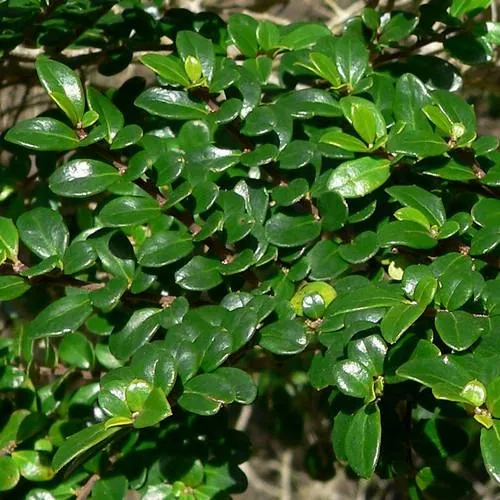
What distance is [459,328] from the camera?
2.98 feet

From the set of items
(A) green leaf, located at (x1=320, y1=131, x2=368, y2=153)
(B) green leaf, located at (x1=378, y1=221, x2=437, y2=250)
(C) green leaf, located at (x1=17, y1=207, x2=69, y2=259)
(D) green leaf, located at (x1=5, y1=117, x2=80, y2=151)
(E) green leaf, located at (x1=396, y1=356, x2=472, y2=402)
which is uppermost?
(D) green leaf, located at (x1=5, y1=117, x2=80, y2=151)

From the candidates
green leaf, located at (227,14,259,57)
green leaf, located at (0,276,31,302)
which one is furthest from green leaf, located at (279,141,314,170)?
green leaf, located at (0,276,31,302)

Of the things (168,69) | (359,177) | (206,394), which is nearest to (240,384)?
(206,394)

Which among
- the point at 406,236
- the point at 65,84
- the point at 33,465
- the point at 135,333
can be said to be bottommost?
the point at 33,465

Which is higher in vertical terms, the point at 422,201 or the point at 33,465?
the point at 422,201

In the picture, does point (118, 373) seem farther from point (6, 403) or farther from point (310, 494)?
point (310, 494)

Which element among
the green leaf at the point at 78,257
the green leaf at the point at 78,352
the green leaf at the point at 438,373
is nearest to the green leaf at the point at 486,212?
the green leaf at the point at 438,373

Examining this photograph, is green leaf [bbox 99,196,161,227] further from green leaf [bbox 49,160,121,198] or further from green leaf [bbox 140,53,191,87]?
green leaf [bbox 140,53,191,87]

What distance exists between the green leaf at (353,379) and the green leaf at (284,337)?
0.07 metres

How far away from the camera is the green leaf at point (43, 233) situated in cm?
111

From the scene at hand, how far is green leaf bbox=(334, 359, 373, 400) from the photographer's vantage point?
0.93 metres

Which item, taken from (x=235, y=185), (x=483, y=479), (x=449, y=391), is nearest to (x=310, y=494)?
(x=483, y=479)

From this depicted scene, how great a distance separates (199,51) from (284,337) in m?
0.36

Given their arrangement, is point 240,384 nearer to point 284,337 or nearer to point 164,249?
point 284,337
